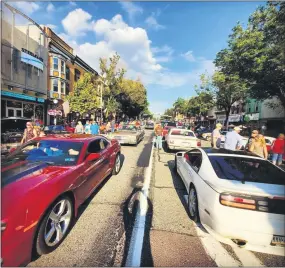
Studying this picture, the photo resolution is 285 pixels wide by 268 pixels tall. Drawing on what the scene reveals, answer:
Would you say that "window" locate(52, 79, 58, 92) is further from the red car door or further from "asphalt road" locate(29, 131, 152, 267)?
"asphalt road" locate(29, 131, 152, 267)

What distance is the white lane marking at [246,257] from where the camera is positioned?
111 inches

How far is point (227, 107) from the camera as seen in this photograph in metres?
31.8

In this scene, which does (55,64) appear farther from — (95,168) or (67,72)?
(95,168)

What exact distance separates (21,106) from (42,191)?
21.3m

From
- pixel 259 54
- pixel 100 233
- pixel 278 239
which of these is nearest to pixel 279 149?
pixel 278 239

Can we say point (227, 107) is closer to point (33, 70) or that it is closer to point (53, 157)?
point (33, 70)

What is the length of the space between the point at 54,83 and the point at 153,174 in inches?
949

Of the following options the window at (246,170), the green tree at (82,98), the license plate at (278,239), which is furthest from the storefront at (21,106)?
the license plate at (278,239)

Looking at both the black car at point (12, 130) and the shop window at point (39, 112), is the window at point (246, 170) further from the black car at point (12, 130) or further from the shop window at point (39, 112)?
the shop window at point (39, 112)

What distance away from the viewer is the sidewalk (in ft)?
9.25

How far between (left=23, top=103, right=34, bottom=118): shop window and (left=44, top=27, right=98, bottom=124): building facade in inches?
67.4

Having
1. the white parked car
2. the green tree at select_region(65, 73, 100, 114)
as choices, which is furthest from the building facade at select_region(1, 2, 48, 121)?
the white parked car

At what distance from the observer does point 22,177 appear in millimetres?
2967

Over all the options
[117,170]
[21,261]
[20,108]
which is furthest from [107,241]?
[20,108]
